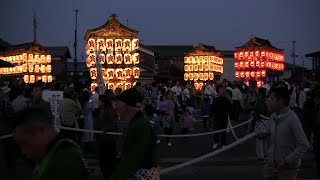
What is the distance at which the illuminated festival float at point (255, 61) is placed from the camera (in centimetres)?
4897

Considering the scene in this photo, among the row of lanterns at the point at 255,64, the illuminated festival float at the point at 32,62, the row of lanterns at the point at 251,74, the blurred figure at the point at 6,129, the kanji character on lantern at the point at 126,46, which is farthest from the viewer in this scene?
the row of lanterns at the point at 251,74

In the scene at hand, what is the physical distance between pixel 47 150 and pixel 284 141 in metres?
3.27

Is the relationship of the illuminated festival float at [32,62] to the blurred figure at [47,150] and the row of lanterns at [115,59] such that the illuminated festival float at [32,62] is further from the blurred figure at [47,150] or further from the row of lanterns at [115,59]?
the blurred figure at [47,150]

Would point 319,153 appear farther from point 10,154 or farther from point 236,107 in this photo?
point 236,107

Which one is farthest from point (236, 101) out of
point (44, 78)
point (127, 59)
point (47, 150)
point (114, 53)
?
point (44, 78)

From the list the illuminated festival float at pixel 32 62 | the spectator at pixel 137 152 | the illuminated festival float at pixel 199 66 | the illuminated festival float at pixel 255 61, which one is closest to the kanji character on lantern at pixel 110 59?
the illuminated festival float at pixel 32 62

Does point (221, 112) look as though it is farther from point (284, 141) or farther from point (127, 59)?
point (127, 59)

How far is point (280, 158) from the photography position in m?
5.54

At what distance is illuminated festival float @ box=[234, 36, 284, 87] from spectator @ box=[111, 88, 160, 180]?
44915 millimetres

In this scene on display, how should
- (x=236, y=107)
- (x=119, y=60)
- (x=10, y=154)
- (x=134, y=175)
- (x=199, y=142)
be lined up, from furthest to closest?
(x=119, y=60) → (x=236, y=107) → (x=199, y=142) → (x=10, y=154) → (x=134, y=175)

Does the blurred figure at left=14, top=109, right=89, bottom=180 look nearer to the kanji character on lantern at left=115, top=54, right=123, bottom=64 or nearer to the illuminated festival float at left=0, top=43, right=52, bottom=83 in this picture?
the kanji character on lantern at left=115, top=54, right=123, bottom=64

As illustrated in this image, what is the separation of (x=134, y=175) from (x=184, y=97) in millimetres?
21964

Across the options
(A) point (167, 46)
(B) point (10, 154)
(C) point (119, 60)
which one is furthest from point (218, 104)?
(A) point (167, 46)

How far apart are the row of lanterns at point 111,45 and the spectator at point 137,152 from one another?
33083 millimetres
